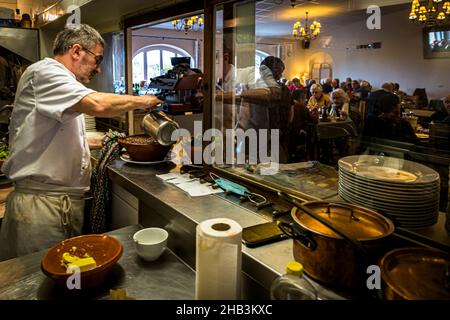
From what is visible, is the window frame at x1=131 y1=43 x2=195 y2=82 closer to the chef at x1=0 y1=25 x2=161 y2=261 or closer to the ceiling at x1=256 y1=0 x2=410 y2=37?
the ceiling at x1=256 y1=0 x2=410 y2=37

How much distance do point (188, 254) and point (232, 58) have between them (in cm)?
107

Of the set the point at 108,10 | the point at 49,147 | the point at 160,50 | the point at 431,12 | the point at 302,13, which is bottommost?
the point at 49,147

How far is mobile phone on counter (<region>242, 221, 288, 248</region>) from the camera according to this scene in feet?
3.49

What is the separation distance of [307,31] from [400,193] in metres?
1.13

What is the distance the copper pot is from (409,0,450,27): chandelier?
2.28 ft

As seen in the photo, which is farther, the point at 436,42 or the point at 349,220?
the point at 436,42

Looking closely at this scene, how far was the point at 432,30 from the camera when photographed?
1.16 metres

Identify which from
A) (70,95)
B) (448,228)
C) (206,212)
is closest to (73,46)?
(70,95)

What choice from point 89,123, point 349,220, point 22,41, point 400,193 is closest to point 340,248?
point 349,220

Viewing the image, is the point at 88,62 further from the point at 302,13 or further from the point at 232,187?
the point at 302,13

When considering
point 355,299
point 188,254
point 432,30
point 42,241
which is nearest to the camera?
point 355,299

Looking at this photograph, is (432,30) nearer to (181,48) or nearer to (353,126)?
(353,126)

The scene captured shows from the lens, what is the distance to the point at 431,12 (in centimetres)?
116

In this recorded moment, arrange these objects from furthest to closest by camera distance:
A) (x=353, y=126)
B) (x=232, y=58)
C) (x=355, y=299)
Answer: (x=232, y=58) → (x=353, y=126) → (x=355, y=299)
